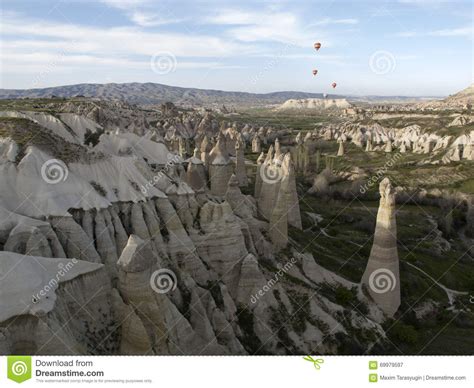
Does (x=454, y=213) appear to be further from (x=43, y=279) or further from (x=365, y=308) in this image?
(x=43, y=279)
